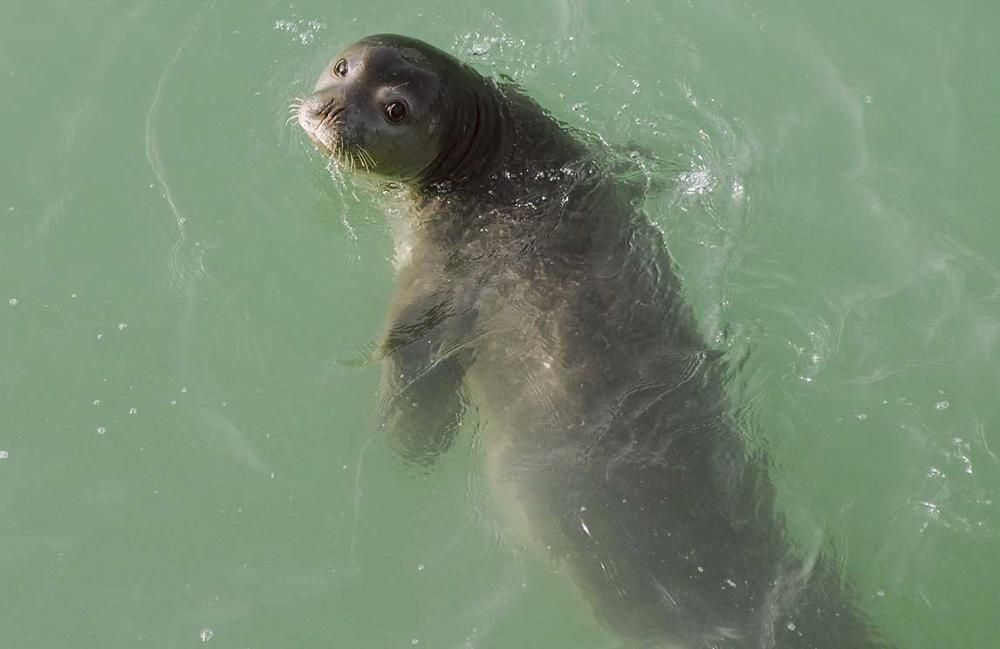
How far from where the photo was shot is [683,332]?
6508mm

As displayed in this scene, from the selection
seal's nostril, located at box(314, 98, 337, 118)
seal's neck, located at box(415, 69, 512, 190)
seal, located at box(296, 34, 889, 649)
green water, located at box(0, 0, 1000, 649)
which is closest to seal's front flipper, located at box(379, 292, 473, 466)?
seal, located at box(296, 34, 889, 649)

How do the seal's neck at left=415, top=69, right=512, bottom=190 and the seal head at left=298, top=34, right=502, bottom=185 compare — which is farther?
the seal's neck at left=415, top=69, right=512, bottom=190

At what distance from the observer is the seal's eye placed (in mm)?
6365

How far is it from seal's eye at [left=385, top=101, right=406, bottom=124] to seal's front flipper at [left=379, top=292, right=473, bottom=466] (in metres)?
1.03

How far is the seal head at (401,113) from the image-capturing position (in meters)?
6.34

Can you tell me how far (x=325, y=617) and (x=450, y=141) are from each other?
280 centimetres

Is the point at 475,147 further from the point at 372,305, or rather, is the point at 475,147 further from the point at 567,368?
the point at 567,368

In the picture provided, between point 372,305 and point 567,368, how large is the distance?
1446mm

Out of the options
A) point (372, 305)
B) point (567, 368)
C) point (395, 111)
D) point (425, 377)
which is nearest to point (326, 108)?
point (395, 111)

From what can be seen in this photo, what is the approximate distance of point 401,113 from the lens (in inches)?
253

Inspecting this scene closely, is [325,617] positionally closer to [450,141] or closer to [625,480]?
[625,480]

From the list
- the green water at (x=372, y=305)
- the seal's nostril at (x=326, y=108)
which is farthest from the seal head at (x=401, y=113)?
the green water at (x=372, y=305)

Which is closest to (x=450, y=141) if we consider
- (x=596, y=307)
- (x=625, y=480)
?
(x=596, y=307)

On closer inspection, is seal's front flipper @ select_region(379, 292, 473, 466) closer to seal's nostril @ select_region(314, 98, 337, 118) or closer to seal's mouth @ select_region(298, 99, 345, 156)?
seal's mouth @ select_region(298, 99, 345, 156)
